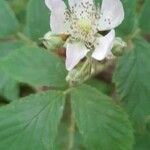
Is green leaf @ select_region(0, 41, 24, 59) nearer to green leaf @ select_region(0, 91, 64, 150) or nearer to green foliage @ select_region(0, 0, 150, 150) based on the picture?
green foliage @ select_region(0, 0, 150, 150)

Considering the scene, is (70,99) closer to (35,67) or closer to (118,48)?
(35,67)

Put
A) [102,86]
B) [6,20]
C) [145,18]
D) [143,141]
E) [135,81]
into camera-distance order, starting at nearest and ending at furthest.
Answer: [135,81] < [145,18] < [6,20] < [143,141] < [102,86]

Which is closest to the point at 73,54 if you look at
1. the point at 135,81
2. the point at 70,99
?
the point at 70,99

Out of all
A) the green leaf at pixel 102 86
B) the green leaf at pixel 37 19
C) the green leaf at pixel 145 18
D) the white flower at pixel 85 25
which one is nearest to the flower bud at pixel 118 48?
the white flower at pixel 85 25

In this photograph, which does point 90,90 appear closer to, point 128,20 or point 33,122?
point 33,122

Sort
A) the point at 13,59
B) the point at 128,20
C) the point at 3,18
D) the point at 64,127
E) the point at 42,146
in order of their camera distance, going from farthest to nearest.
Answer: the point at 64,127 < the point at 3,18 < the point at 128,20 < the point at 13,59 < the point at 42,146

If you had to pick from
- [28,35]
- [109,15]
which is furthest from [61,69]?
[28,35]

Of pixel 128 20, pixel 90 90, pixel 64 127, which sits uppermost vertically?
pixel 128 20

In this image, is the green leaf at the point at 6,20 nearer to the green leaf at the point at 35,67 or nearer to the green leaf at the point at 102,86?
the green leaf at the point at 35,67
